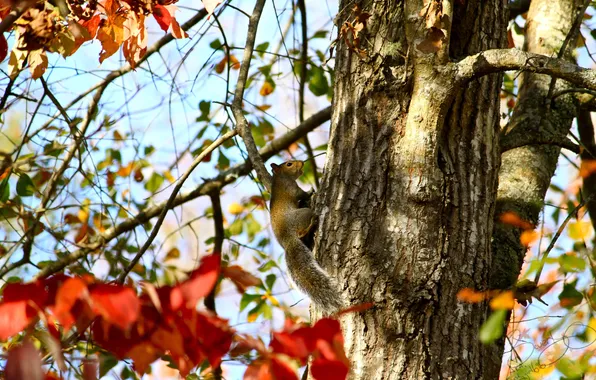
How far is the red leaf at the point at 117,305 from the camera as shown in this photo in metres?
1.23

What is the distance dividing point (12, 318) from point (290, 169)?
9.08ft

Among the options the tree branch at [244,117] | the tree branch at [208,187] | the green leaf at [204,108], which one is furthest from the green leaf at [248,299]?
the tree branch at [244,117]

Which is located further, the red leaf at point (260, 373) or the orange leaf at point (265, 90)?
the orange leaf at point (265, 90)

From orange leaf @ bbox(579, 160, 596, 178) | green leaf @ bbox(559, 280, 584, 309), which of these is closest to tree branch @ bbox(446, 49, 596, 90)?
green leaf @ bbox(559, 280, 584, 309)

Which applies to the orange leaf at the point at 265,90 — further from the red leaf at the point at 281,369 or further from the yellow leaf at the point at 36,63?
the red leaf at the point at 281,369

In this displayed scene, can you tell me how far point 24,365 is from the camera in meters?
1.02

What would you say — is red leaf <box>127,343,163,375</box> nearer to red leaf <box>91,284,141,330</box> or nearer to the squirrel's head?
red leaf <box>91,284,141,330</box>

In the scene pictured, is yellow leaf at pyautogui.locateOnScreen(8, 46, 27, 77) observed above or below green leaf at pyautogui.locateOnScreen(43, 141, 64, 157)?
below

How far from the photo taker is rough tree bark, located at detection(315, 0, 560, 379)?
1.94 m

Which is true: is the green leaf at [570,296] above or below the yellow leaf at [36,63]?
below

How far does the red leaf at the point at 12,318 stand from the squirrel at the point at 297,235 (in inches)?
36.5

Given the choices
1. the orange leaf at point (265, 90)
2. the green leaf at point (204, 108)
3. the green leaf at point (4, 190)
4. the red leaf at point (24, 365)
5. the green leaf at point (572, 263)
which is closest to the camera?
the red leaf at point (24, 365)

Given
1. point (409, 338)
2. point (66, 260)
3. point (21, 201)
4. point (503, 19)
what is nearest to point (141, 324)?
point (409, 338)

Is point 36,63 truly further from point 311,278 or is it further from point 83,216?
point 83,216
